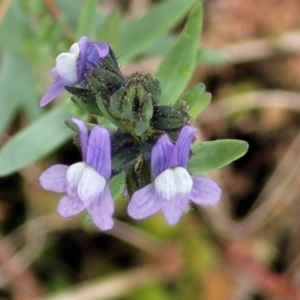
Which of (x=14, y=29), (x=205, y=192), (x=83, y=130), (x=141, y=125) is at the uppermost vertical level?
(x=14, y=29)

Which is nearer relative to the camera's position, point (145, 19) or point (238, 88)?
point (145, 19)

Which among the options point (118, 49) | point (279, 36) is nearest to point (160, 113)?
point (118, 49)

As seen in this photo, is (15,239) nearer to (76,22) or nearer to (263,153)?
(76,22)

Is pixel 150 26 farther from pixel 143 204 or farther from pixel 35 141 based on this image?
pixel 143 204

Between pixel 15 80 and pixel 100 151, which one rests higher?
pixel 15 80

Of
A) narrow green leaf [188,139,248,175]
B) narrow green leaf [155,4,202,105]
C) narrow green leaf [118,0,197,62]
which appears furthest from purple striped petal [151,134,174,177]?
narrow green leaf [118,0,197,62]

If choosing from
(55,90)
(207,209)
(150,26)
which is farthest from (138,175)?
(207,209)
